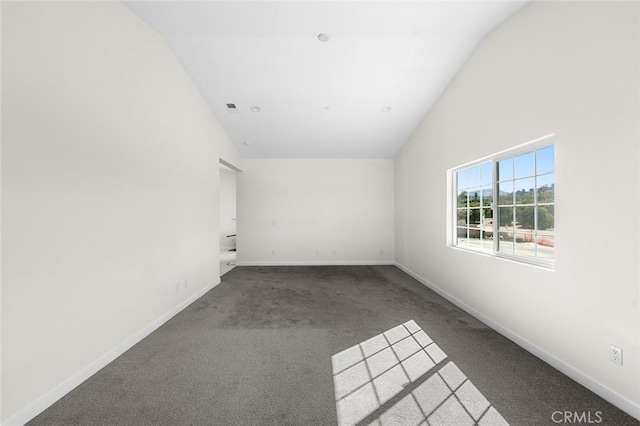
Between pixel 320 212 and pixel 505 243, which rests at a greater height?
pixel 320 212

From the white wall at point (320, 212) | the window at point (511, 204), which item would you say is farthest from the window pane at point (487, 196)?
the white wall at point (320, 212)

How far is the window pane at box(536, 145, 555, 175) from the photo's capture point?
220 cm

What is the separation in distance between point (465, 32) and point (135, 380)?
4.63 meters

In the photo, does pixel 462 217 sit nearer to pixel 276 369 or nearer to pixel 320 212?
pixel 276 369

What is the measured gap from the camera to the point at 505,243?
277 centimetres

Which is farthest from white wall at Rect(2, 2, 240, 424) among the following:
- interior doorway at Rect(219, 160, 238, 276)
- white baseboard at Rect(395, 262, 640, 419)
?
interior doorway at Rect(219, 160, 238, 276)

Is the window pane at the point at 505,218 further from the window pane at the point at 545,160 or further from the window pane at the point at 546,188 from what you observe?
the window pane at the point at 545,160

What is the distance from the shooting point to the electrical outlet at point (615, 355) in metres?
1.60

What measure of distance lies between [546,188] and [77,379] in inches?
168

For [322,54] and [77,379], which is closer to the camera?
[77,379]

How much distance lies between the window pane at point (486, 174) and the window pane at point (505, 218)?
15.0 inches

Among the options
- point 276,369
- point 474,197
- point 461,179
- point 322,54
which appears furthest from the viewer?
point 461,179

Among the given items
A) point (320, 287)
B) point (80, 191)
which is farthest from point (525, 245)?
point (80, 191)

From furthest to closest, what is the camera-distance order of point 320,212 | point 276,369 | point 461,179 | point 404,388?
point 320,212 < point 461,179 < point 276,369 < point 404,388
